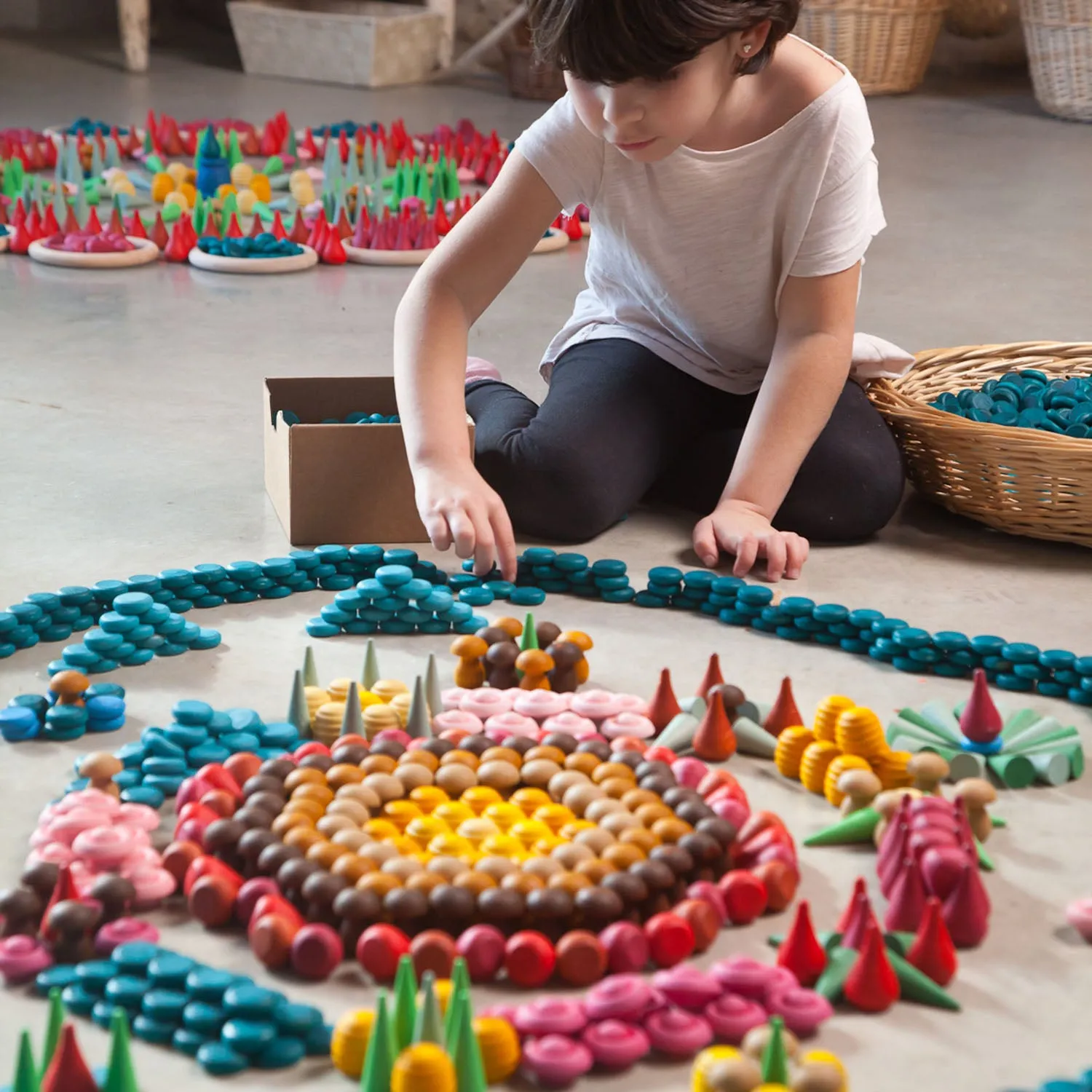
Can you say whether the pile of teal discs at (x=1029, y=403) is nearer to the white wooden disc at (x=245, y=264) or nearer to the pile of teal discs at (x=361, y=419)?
the pile of teal discs at (x=361, y=419)

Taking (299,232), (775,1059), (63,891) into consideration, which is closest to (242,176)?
(299,232)

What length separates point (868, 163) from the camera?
1597mm

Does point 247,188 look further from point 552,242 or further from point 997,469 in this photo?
point 997,469

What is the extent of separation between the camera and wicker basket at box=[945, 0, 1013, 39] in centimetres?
493

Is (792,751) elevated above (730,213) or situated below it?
below

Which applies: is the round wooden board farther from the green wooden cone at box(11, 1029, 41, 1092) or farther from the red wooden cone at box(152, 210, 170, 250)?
the green wooden cone at box(11, 1029, 41, 1092)

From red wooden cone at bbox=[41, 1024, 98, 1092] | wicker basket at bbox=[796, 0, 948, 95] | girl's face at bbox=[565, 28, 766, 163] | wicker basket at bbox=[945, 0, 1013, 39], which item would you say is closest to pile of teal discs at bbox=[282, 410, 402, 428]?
girl's face at bbox=[565, 28, 766, 163]

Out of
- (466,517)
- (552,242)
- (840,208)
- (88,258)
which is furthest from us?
(552,242)

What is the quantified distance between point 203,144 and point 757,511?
1.94 meters

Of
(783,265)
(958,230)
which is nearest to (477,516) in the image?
(783,265)

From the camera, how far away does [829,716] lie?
1.15 m

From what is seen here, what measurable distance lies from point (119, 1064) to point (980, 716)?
662mm

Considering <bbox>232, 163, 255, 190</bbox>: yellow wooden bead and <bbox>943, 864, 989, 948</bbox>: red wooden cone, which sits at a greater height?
<bbox>232, 163, 255, 190</bbox>: yellow wooden bead

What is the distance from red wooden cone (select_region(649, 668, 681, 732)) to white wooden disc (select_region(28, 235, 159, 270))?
5.61 ft
